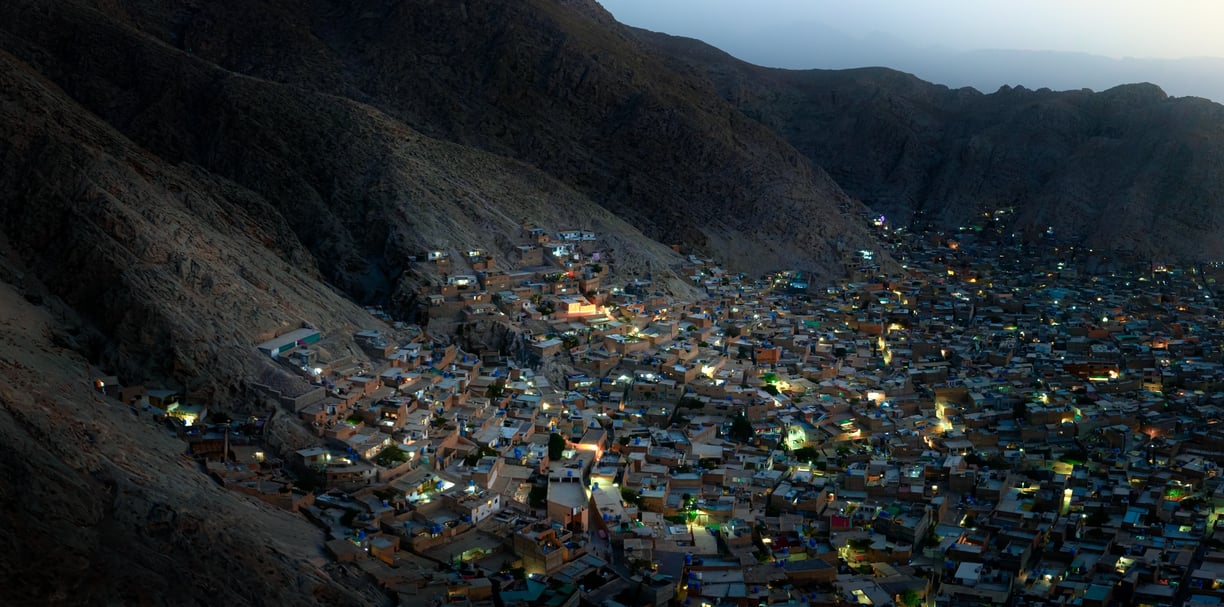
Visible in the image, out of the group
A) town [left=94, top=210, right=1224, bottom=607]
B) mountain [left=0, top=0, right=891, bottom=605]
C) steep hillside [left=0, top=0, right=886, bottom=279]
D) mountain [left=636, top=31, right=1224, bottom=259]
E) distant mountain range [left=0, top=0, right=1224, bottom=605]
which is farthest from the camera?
mountain [left=636, top=31, right=1224, bottom=259]

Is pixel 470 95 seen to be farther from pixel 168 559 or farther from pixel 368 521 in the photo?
pixel 168 559

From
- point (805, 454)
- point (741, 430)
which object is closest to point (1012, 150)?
point (741, 430)

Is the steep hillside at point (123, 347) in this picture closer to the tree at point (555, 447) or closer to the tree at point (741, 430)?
the tree at point (555, 447)

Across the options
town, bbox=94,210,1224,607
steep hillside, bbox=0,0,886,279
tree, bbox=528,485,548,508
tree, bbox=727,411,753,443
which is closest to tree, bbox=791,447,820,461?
town, bbox=94,210,1224,607

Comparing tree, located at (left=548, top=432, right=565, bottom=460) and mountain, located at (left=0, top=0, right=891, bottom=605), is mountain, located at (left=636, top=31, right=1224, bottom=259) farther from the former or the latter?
tree, located at (left=548, top=432, right=565, bottom=460)

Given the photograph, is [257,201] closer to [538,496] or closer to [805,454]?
[538,496]

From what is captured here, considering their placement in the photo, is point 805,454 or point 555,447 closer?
point 555,447
